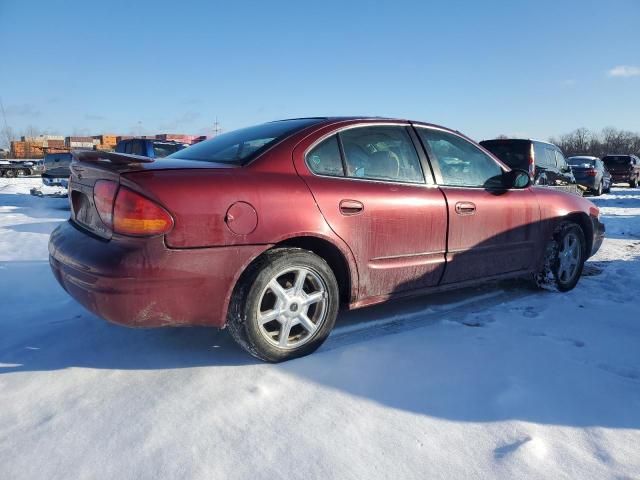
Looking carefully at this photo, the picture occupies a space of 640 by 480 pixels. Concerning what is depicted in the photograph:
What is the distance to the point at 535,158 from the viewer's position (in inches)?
392

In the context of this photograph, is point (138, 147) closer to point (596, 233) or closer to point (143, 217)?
point (143, 217)

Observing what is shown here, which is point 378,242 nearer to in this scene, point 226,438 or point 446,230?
point 446,230

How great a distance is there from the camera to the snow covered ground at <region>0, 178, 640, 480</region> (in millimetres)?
1707

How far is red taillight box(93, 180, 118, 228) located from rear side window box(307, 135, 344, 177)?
3.44 feet

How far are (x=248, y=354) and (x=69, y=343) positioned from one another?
109cm

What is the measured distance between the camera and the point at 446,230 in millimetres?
3195

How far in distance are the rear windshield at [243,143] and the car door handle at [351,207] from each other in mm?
535

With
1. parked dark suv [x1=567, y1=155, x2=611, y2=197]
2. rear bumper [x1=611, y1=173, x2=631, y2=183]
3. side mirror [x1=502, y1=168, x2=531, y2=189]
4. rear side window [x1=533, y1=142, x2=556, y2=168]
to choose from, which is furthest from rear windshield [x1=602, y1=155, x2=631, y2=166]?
side mirror [x1=502, y1=168, x2=531, y2=189]

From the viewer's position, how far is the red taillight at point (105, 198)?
225 centimetres

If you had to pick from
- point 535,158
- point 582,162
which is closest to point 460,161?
point 535,158

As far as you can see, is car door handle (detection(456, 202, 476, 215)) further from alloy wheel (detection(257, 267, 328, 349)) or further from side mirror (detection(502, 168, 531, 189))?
alloy wheel (detection(257, 267, 328, 349))

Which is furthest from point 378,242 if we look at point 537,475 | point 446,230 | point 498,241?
point 537,475

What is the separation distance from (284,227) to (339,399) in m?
0.90

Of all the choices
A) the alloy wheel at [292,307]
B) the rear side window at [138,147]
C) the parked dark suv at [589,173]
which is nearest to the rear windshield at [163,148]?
the rear side window at [138,147]
